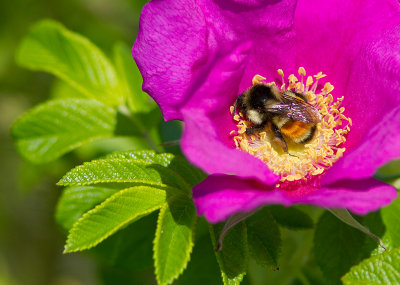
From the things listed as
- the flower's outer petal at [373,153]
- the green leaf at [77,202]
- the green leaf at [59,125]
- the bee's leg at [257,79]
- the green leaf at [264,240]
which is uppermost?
the flower's outer petal at [373,153]

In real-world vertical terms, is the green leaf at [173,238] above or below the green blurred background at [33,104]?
above

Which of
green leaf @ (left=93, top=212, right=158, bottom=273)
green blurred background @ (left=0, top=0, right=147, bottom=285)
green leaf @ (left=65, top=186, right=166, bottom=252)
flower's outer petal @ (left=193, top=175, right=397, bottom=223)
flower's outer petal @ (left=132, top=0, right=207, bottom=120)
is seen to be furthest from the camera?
green blurred background @ (left=0, top=0, right=147, bottom=285)

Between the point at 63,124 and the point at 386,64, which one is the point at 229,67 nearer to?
the point at 386,64

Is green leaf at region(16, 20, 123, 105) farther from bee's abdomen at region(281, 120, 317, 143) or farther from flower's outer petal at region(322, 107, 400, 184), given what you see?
flower's outer petal at region(322, 107, 400, 184)

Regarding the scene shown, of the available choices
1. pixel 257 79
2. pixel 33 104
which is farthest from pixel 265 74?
pixel 33 104

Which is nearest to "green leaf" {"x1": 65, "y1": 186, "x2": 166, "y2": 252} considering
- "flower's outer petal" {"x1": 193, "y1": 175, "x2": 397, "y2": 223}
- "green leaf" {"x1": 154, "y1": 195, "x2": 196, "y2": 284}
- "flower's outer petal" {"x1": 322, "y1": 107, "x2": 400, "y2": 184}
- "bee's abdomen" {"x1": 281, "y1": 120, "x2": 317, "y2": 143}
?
"green leaf" {"x1": 154, "y1": 195, "x2": 196, "y2": 284}

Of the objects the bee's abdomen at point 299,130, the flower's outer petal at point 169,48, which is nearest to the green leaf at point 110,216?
the flower's outer petal at point 169,48

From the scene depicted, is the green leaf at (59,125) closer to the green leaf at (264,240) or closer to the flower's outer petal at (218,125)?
the flower's outer petal at (218,125)

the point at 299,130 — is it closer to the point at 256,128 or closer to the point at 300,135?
the point at 300,135
